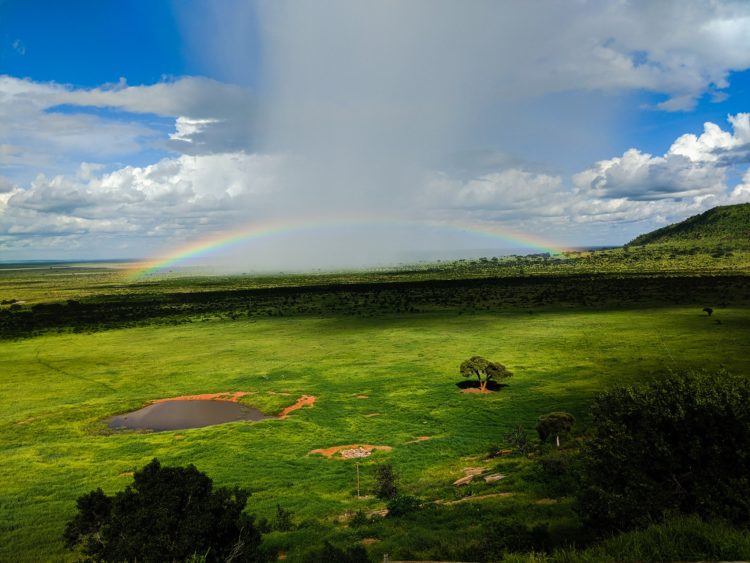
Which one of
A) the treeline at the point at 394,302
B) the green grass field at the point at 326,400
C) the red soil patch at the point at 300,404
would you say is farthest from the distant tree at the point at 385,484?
the treeline at the point at 394,302

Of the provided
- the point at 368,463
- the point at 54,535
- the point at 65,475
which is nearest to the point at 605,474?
the point at 368,463

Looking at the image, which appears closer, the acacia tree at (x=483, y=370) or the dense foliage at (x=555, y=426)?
the dense foliage at (x=555, y=426)

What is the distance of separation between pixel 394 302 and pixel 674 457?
104566 mm

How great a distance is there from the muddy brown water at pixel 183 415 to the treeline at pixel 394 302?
57212 millimetres

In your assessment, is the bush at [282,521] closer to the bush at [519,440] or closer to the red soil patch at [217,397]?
the bush at [519,440]

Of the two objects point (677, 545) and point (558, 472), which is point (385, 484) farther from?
point (677, 545)

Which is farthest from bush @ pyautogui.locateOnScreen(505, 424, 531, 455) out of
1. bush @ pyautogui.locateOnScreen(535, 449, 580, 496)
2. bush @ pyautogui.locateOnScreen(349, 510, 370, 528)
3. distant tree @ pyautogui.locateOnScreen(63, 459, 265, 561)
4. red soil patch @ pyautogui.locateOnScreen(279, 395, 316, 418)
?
red soil patch @ pyautogui.locateOnScreen(279, 395, 316, 418)

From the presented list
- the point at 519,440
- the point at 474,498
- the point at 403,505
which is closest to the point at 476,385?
the point at 519,440

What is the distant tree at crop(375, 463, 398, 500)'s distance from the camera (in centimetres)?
2173

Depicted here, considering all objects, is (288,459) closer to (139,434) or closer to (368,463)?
(368,463)

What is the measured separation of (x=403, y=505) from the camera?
19.3 metres

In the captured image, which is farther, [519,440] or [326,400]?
[326,400]

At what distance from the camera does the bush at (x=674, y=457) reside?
11656mm

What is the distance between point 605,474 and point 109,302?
159437 millimetres
